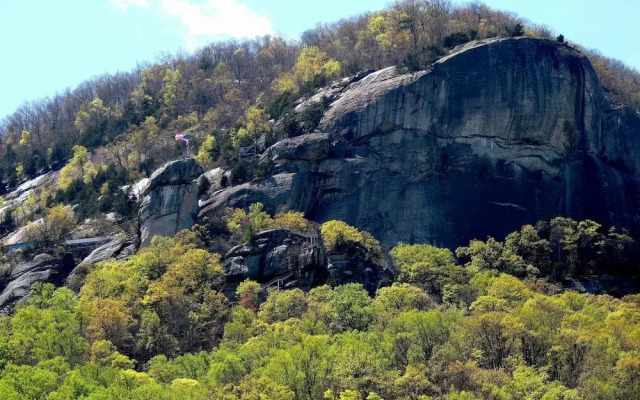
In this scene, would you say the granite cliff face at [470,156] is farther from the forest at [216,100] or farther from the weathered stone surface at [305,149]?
the forest at [216,100]

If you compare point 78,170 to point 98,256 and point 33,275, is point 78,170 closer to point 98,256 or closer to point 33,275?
point 98,256

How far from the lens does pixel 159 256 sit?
74.5m

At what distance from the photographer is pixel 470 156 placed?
85.8 metres

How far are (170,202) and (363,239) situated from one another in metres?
20.4

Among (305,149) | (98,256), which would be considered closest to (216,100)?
(305,149)

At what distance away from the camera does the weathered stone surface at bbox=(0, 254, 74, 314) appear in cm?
7688

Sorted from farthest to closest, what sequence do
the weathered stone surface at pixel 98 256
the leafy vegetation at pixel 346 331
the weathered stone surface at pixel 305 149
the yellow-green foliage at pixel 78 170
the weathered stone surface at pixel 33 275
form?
the yellow-green foliage at pixel 78 170 → the weathered stone surface at pixel 305 149 → the weathered stone surface at pixel 98 256 → the weathered stone surface at pixel 33 275 → the leafy vegetation at pixel 346 331

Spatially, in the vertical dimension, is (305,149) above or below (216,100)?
below

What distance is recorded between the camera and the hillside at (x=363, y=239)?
4712cm

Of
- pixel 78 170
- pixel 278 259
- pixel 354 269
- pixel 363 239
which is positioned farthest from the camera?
pixel 78 170

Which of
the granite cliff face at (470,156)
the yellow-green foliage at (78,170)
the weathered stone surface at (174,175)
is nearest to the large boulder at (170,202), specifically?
the weathered stone surface at (174,175)

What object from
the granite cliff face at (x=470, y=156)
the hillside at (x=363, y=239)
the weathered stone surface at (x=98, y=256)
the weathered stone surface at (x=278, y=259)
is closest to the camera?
the hillside at (x=363, y=239)

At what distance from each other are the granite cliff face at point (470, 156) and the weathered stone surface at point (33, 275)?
50.4 feet

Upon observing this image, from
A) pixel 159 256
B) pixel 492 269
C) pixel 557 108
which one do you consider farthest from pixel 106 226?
pixel 557 108
